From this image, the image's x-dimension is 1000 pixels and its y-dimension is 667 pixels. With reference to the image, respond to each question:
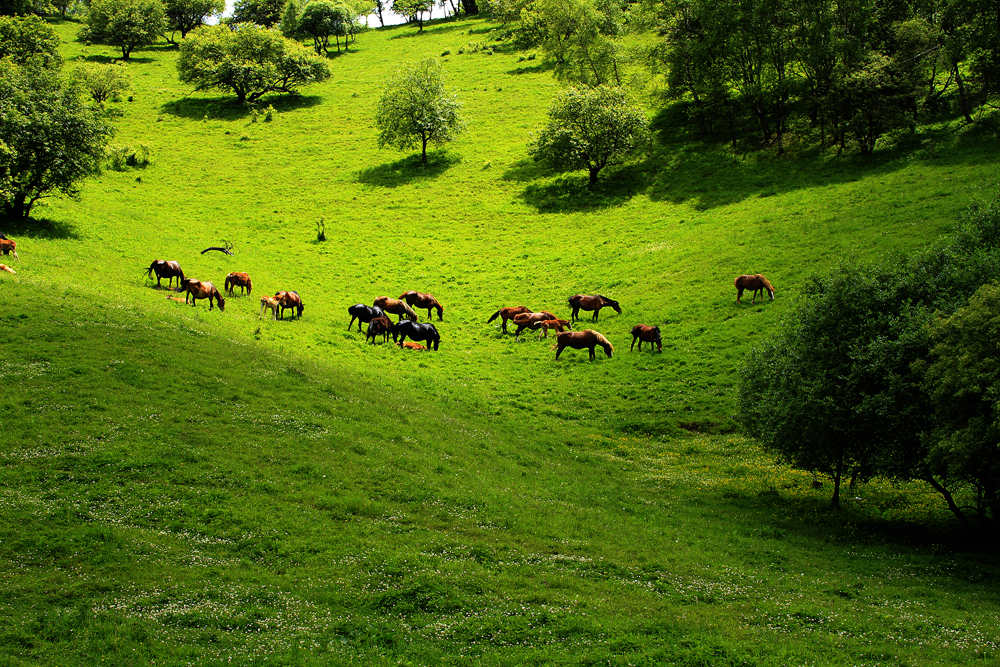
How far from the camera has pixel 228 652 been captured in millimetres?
11172

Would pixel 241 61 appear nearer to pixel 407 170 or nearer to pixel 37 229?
pixel 407 170

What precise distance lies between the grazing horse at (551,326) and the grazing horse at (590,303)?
1589 mm

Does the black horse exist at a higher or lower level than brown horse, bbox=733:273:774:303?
lower

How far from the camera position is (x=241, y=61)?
8725 centimetres

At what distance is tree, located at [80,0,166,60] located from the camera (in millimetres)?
102938

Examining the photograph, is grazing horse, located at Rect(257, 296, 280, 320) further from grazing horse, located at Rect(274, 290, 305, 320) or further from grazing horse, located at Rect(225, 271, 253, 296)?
grazing horse, located at Rect(225, 271, 253, 296)

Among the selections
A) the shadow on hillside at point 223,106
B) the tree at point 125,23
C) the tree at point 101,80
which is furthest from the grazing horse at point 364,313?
the tree at point 125,23

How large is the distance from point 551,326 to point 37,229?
1313 inches

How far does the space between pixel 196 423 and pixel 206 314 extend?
16581mm

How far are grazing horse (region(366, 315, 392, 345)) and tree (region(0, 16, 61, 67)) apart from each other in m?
65.1

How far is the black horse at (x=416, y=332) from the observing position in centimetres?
3822

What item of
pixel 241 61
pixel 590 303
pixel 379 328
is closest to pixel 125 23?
pixel 241 61

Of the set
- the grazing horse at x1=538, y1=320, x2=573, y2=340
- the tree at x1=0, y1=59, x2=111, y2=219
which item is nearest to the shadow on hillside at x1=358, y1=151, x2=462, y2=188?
the tree at x1=0, y1=59, x2=111, y2=219

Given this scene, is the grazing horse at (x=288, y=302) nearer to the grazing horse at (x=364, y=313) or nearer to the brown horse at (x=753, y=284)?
the grazing horse at (x=364, y=313)
